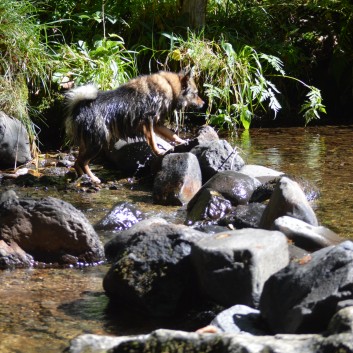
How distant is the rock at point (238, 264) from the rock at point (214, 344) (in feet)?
2.96

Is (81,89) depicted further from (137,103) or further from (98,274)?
(98,274)

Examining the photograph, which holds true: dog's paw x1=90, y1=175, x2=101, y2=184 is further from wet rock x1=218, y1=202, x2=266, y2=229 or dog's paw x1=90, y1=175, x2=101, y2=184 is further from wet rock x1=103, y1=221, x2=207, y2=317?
wet rock x1=103, y1=221, x2=207, y2=317

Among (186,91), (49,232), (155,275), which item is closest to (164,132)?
(186,91)

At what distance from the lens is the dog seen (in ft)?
24.7

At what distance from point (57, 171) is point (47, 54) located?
154 centimetres

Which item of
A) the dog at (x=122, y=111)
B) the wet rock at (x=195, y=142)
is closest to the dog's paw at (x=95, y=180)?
the dog at (x=122, y=111)

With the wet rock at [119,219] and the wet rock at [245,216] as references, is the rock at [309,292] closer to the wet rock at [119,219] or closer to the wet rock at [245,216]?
the wet rock at [245,216]

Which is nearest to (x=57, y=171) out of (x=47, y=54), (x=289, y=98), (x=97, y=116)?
(x=97, y=116)

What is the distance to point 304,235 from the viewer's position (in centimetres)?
480

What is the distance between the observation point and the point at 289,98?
1127cm

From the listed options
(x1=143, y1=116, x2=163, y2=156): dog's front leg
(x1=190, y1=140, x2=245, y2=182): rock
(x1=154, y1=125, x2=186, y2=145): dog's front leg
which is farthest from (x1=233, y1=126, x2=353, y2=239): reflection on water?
(x1=143, y1=116, x2=163, y2=156): dog's front leg

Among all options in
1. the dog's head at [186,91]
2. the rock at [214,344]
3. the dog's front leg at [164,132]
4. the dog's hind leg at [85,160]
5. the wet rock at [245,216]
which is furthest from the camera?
the dog's head at [186,91]

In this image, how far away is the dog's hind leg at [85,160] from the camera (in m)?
7.56

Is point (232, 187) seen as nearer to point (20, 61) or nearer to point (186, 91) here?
point (186, 91)
